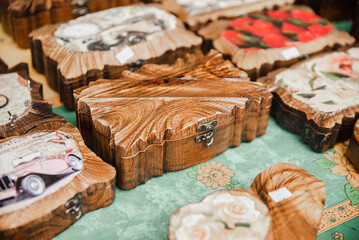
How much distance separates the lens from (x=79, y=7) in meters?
2.92

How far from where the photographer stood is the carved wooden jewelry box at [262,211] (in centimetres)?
154

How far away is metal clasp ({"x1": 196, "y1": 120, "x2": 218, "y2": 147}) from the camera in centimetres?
197

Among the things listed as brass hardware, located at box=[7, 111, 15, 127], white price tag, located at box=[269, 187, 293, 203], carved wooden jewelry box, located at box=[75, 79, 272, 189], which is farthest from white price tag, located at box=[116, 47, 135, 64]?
white price tag, located at box=[269, 187, 293, 203]

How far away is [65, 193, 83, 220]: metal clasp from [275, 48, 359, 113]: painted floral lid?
1355mm

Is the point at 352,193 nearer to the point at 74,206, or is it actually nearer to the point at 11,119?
the point at 74,206

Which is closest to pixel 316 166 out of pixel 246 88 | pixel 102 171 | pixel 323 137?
pixel 323 137

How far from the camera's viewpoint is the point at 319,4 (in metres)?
3.57

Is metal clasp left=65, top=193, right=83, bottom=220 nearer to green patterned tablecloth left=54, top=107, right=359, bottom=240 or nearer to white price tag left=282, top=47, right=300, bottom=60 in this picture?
green patterned tablecloth left=54, top=107, right=359, bottom=240

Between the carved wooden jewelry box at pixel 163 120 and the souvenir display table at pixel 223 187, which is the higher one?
the carved wooden jewelry box at pixel 163 120

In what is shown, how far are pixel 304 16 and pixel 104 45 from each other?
1564 millimetres

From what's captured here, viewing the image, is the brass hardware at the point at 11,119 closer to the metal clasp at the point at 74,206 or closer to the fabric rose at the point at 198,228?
the metal clasp at the point at 74,206

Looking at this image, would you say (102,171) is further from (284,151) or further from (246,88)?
(284,151)

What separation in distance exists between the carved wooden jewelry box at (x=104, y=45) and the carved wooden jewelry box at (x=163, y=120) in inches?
8.3

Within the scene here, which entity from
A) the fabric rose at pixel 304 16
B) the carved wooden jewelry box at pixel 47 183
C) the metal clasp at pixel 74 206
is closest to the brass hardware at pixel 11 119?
the carved wooden jewelry box at pixel 47 183
